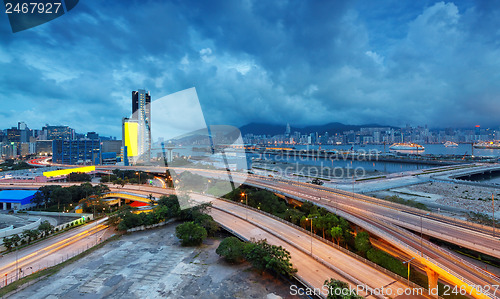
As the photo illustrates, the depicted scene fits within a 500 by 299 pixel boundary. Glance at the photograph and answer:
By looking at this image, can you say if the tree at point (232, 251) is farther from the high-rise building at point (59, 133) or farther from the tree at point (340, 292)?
the high-rise building at point (59, 133)

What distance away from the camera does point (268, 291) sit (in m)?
11.8

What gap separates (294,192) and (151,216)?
52.3 ft

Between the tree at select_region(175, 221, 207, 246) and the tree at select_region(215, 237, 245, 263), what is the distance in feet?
9.81

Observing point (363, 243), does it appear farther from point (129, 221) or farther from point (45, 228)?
point (45, 228)

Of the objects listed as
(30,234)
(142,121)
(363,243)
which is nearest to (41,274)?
(30,234)

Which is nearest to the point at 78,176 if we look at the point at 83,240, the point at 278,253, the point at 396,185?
the point at 83,240

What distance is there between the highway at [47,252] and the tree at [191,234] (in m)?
7.35

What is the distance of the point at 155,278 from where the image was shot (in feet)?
42.6

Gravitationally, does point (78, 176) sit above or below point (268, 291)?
above

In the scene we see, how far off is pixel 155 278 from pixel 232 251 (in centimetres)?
454

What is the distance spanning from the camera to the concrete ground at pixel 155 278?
11.6 metres

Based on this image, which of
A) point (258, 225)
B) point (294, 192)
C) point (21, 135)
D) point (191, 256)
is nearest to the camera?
point (191, 256)

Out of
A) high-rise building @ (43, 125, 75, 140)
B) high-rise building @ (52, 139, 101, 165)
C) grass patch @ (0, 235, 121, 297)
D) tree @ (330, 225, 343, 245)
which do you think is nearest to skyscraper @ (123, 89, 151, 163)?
high-rise building @ (52, 139, 101, 165)

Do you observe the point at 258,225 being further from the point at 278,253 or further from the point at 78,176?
the point at 78,176
